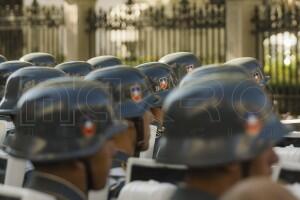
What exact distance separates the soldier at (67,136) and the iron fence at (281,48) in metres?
12.2

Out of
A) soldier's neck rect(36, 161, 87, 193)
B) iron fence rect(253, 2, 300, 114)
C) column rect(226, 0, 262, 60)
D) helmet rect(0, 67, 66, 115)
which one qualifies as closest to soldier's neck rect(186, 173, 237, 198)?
soldier's neck rect(36, 161, 87, 193)

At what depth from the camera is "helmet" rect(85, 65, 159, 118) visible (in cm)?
575

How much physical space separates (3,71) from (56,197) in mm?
5089

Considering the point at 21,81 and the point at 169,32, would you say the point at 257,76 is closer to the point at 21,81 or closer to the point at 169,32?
the point at 21,81

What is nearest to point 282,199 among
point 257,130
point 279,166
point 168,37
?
point 257,130

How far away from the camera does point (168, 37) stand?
18328 millimetres

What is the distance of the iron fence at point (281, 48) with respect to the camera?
640 inches

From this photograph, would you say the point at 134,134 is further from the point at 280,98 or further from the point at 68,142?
the point at 280,98

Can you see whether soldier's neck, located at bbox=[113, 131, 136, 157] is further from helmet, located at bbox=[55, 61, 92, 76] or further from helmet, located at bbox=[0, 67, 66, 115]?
helmet, located at bbox=[55, 61, 92, 76]

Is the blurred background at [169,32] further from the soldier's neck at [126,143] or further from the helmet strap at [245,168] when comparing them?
the helmet strap at [245,168]

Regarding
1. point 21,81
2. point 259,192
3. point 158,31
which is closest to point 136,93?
point 21,81

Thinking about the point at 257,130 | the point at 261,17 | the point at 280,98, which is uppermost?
the point at 257,130

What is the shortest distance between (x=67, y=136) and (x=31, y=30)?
53.4 feet

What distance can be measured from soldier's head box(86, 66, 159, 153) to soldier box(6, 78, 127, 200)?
4.68 ft
